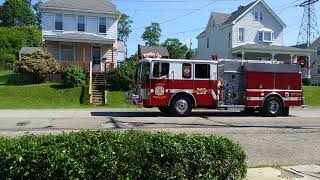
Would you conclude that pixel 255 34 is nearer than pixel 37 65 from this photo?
No

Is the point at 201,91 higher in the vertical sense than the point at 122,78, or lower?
lower

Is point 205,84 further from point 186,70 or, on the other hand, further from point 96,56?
point 96,56

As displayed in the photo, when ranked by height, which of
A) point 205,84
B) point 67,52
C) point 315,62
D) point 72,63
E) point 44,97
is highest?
point 315,62

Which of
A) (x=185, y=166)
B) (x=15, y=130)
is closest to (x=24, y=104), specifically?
(x=15, y=130)

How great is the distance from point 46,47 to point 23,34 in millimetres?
48731

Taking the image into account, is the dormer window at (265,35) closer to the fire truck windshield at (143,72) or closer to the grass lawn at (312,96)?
the grass lawn at (312,96)

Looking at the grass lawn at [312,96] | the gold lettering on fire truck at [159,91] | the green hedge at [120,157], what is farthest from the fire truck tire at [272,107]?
the green hedge at [120,157]

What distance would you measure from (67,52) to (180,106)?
26390 millimetres

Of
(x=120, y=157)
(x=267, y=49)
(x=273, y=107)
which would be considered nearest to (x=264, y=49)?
(x=267, y=49)

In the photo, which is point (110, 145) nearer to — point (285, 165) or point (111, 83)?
point (285, 165)

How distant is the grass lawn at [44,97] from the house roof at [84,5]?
10.2m

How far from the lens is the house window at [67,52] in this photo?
149 feet

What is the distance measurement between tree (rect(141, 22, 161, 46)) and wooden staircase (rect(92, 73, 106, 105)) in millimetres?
77531

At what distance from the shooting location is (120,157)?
232 inches
